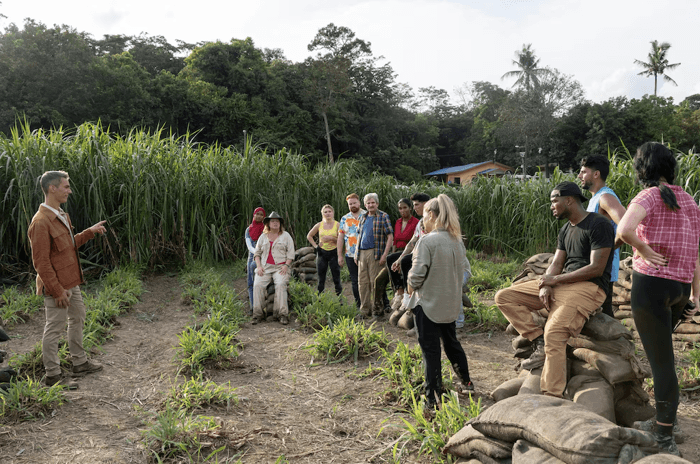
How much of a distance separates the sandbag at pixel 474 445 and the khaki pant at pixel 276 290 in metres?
3.99

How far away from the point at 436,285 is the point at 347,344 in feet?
5.49

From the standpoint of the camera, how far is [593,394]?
2.96 meters

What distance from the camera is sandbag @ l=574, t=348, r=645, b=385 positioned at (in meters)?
2.95

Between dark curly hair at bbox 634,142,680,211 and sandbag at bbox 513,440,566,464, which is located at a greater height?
dark curly hair at bbox 634,142,680,211

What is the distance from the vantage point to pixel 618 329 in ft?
10.0

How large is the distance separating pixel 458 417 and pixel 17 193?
7721 millimetres

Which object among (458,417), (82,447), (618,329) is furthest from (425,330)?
(82,447)

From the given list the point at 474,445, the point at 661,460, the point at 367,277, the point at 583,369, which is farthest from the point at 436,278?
the point at 367,277

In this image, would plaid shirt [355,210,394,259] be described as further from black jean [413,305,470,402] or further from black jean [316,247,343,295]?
black jean [413,305,470,402]

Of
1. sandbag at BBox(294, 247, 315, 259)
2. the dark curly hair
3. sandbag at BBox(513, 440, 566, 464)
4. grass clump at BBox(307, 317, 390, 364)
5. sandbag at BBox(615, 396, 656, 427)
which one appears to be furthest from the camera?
sandbag at BBox(294, 247, 315, 259)

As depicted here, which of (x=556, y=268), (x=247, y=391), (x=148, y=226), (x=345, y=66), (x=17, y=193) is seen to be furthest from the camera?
(x=345, y=66)

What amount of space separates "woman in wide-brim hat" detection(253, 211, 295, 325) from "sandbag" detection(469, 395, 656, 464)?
14.1 ft

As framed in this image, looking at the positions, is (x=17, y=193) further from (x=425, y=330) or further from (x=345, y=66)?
(x=345, y=66)

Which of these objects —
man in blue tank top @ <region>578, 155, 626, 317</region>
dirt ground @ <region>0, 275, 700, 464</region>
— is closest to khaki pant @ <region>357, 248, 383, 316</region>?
dirt ground @ <region>0, 275, 700, 464</region>
